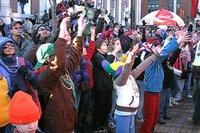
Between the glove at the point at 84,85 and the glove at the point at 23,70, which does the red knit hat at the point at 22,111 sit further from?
the glove at the point at 84,85

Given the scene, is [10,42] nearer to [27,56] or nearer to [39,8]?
[27,56]

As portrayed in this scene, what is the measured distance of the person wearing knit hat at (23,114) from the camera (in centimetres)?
279

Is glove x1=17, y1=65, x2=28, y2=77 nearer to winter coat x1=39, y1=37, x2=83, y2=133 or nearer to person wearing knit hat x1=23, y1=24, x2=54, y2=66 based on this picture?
winter coat x1=39, y1=37, x2=83, y2=133

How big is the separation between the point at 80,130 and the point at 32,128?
2782 millimetres

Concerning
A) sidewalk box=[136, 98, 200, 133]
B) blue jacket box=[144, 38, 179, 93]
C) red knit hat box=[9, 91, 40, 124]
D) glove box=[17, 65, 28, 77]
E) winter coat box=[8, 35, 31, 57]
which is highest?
winter coat box=[8, 35, 31, 57]

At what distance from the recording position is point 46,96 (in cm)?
401

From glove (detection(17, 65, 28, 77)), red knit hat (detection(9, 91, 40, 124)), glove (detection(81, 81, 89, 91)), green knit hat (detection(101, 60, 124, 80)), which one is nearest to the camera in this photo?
red knit hat (detection(9, 91, 40, 124))

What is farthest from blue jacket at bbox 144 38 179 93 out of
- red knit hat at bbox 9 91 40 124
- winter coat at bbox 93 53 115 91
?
red knit hat at bbox 9 91 40 124

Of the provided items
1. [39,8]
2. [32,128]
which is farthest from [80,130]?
[39,8]

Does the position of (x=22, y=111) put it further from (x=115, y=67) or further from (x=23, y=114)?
(x=115, y=67)

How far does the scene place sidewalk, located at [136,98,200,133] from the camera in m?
6.71

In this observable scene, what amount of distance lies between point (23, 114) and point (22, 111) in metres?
0.03

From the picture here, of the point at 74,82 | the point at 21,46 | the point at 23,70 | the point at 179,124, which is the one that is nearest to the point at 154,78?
the point at 74,82

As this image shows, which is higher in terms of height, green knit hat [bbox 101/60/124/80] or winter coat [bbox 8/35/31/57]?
winter coat [bbox 8/35/31/57]
